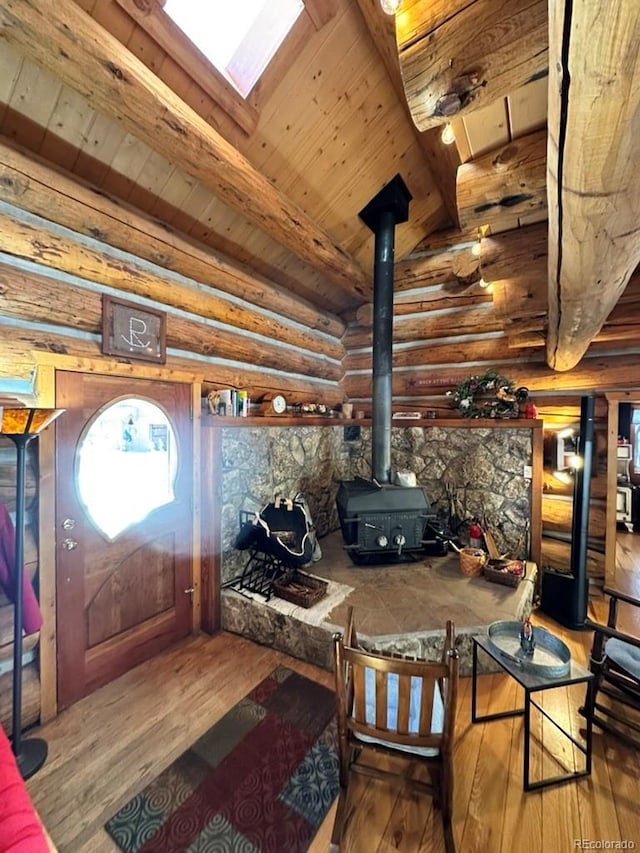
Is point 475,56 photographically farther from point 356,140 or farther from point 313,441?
point 313,441

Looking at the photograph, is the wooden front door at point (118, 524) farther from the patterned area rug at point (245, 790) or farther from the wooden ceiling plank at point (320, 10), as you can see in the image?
the wooden ceiling plank at point (320, 10)

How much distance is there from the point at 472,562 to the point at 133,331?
11.7 ft

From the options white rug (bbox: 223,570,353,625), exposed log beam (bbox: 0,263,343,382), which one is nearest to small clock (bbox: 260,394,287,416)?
exposed log beam (bbox: 0,263,343,382)

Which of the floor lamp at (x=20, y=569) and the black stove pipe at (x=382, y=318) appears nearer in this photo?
the floor lamp at (x=20, y=569)

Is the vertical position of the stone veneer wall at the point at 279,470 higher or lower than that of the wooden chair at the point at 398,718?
higher

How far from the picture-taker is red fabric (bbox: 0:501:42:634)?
188 cm

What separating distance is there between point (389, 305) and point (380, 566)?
275 cm

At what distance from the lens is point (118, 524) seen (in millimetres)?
2516

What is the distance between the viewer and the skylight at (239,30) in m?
2.01

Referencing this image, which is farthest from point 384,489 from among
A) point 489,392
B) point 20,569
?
point 20,569

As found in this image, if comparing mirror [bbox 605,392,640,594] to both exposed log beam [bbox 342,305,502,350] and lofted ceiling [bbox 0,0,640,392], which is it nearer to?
lofted ceiling [bbox 0,0,640,392]

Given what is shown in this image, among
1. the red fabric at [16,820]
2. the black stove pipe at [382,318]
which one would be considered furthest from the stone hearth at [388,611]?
the red fabric at [16,820]

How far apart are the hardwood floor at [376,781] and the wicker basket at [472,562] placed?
91cm

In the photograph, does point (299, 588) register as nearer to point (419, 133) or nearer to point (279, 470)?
point (279, 470)
